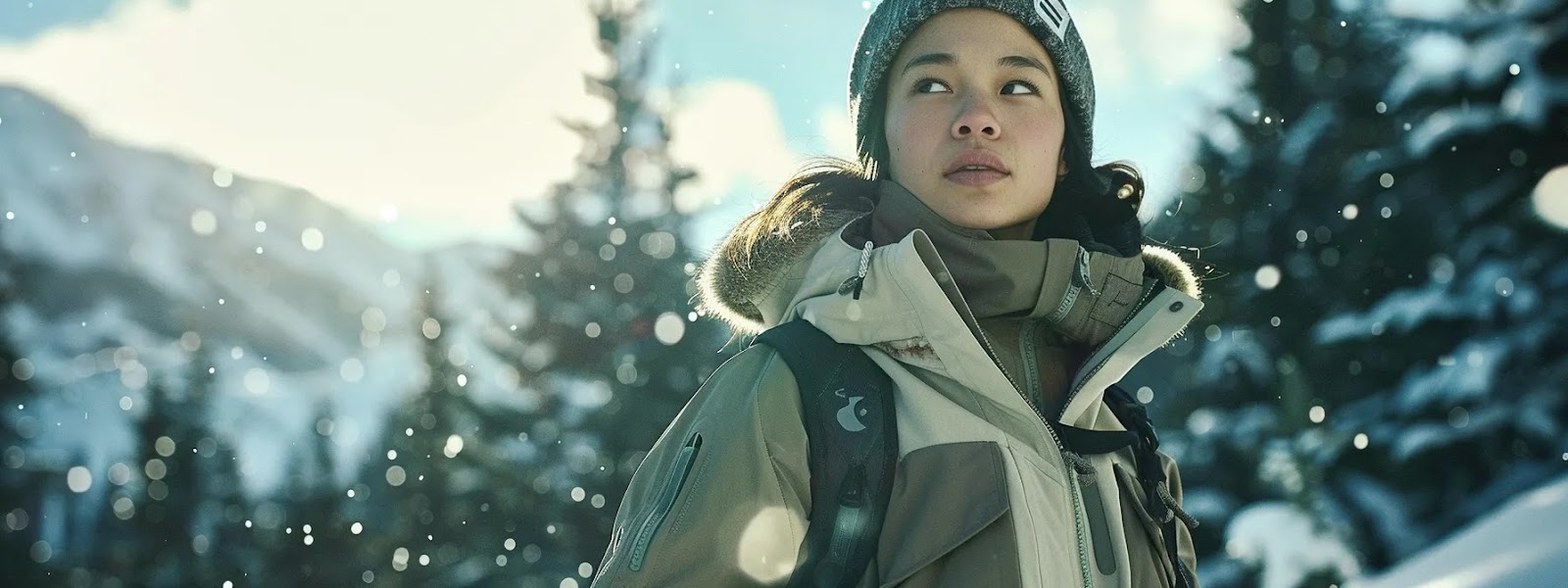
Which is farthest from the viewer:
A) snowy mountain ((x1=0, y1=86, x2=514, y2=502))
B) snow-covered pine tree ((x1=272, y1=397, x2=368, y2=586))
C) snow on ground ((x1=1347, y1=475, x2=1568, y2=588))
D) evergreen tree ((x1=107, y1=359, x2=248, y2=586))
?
evergreen tree ((x1=107, y1=359, x2=248, y2=586))

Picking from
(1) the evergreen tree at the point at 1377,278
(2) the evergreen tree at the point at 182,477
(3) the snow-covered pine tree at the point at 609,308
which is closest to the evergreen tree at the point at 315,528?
(2) the evergreen tree at the point at 182,477

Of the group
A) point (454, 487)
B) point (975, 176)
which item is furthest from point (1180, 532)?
point (454, 487)

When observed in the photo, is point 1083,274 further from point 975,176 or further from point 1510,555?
point 1510,555

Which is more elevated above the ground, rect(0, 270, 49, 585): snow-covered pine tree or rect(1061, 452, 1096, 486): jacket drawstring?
rect(1061, 452, 1096, 486): jacket drawstring

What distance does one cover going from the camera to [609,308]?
1404 cm

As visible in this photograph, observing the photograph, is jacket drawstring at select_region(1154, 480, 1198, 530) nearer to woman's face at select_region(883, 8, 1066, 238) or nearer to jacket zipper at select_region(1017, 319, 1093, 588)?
jacket zipper at select_region(1017, 319, 1093, 588)

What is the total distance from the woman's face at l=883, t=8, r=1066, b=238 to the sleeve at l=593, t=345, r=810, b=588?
0.72 metres

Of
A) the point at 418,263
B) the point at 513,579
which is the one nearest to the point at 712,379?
the point at 513,579

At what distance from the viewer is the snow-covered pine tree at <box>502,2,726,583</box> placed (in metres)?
13.1

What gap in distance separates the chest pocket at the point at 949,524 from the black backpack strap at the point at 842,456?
1.3 inches

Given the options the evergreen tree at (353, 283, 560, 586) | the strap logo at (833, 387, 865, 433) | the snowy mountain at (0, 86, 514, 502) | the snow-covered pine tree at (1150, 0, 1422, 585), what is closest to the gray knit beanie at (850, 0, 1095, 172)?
the strap logo at (833, 387, 865, 433)

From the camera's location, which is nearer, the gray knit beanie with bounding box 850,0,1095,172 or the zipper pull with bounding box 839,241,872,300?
the zipper pull with bounding box 839,241,872,300

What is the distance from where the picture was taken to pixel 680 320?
1357 cm

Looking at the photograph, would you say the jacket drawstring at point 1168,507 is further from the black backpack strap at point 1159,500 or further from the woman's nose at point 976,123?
the woman's nose at point 976,123
